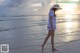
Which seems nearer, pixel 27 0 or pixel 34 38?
pixel 34 38

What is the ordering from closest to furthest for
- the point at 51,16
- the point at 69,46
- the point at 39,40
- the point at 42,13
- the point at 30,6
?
the point at 51,16, the point at 69,46, the point at 39,40, the point at 42,13, the point at 30,6

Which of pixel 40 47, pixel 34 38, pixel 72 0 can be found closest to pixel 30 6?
pixel 72 0

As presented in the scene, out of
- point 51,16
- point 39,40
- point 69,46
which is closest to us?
point 51,16

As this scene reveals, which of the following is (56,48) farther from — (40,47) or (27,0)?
(27,0)

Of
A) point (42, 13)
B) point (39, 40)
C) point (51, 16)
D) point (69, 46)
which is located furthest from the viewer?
point (42, 13)

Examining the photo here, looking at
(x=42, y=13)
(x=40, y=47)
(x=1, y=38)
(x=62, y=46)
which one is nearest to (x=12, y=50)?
(x=40, y=47)

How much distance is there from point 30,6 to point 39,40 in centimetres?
2068

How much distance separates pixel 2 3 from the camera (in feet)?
108

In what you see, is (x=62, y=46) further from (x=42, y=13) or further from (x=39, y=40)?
(x=42, y=13)

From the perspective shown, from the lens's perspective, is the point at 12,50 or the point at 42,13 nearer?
A: the point at 12,50

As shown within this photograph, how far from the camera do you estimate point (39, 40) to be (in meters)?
13.1

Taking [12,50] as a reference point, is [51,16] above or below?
above

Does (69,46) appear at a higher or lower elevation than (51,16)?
lower

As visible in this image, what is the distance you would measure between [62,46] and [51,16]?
1413 millimetres
